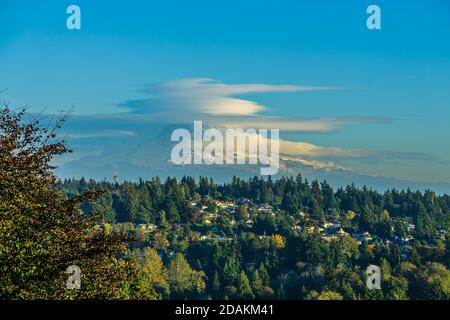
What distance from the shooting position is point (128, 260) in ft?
137

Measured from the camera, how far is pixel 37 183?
123ft

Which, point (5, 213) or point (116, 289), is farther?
point (116, 289)

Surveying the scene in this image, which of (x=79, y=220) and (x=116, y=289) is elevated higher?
(x=79, y=220)
